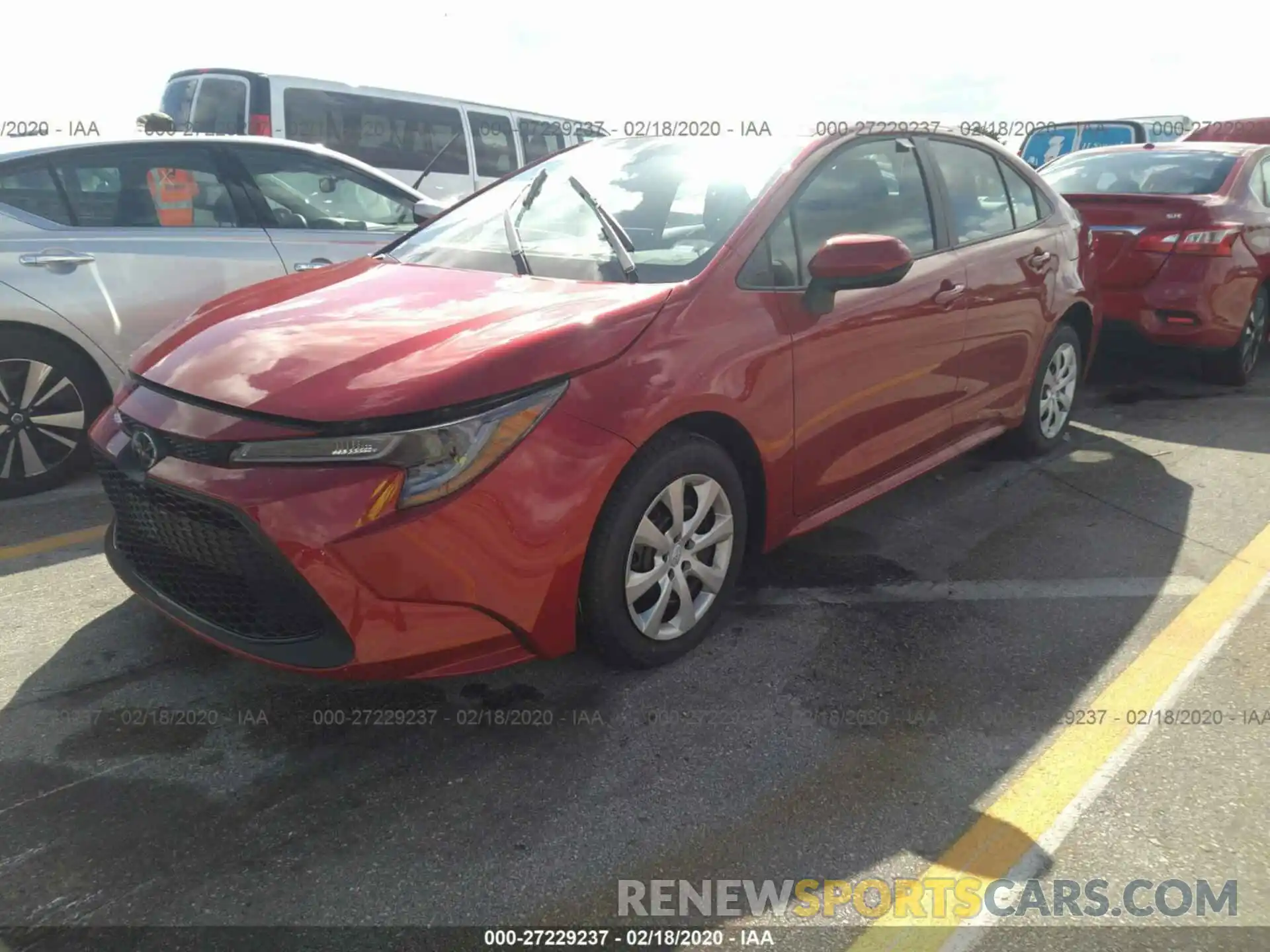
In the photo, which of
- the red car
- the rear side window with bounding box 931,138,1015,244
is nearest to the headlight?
the rear side window with bounding box 931,138,1015,244

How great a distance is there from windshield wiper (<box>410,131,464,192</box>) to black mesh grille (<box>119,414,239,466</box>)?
26.1 feet

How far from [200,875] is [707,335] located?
1845 mm

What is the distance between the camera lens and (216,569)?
7.93 feet

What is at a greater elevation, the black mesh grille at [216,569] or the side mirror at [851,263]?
the side mirror at [851,263]

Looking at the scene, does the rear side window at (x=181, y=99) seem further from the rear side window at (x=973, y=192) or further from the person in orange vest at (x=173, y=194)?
the rear side window at (x=973, y=192)

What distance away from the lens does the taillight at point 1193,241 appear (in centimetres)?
579

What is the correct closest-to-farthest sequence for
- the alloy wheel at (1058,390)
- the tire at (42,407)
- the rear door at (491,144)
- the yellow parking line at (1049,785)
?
the yellow parking line at (1049,785), the tire at (42,407), the alloy wheel at (1058,390), the rear door at (491,144)

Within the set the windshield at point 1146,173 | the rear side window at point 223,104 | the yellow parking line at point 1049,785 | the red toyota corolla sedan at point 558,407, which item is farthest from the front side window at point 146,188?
the rear side window at point 223,104

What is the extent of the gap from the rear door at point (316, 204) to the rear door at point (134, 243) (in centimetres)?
11

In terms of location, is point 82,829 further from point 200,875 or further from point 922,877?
point 922,877

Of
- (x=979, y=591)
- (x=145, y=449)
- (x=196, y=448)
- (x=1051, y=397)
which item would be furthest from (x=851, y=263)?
(x=1051, y=397)

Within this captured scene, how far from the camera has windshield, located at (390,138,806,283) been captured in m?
3.07

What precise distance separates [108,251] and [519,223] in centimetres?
222

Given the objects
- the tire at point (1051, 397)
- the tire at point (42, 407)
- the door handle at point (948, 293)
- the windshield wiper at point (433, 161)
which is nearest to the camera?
the door handle at point (948, 293)
